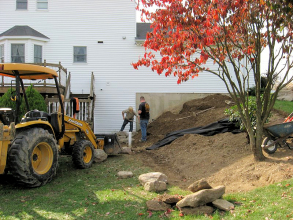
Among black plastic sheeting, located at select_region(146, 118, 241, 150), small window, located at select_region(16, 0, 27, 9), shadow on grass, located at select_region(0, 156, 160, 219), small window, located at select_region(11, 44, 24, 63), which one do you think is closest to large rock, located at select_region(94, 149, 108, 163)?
shadow on grass, located at select_region(0, 156, 160, 219)

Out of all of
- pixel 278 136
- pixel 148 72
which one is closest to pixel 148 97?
pixel 148 72

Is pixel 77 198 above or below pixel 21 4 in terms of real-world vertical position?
below

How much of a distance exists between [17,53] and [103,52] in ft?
15.8

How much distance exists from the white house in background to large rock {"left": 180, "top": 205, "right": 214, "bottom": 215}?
13730mm

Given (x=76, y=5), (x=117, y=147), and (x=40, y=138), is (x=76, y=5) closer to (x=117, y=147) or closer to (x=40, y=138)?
(x=117, y=147)

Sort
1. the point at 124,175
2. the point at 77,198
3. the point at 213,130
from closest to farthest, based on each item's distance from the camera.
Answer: the point at 77,198
the point at 124,175
the point at 213,130

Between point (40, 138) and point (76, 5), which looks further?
point (76, 5)

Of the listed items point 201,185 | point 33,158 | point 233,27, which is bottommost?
point 201,185

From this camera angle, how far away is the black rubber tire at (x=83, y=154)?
798 cm

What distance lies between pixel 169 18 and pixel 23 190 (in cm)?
456

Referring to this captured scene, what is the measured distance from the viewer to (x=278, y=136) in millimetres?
7387

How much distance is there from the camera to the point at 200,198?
4961 mm

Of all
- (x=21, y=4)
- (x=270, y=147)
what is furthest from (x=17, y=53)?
(x=270, y=147)

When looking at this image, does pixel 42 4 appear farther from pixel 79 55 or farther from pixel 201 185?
pixel 201 185
